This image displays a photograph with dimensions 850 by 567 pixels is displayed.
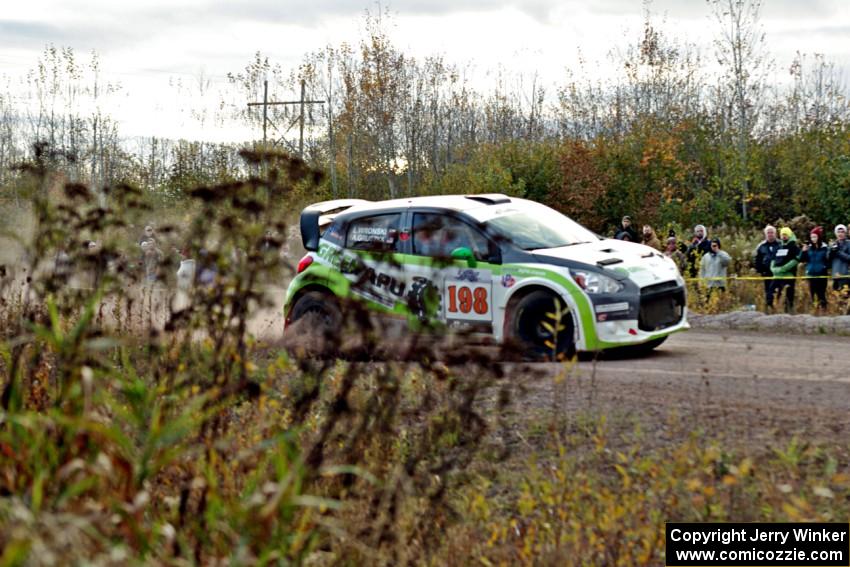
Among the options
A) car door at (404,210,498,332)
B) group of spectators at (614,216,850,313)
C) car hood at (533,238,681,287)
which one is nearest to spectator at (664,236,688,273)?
group of spectators at (614,216,850,313)

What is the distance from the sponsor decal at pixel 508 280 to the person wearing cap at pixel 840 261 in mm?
8631

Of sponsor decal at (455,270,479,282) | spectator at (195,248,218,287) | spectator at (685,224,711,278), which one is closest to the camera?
spectator at (195,248,218,287)

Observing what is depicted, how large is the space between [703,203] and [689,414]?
23.2 m

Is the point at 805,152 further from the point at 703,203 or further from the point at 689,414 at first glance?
the point at 689,414

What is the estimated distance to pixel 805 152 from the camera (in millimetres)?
33844

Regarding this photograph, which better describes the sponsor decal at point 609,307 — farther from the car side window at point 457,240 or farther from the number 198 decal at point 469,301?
the car side window at point 457,240

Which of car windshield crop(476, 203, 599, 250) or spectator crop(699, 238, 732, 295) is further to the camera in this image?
spectator crop(699, 238, 732, 295)

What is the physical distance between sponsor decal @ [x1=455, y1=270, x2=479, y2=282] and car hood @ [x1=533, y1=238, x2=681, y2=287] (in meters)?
0.71

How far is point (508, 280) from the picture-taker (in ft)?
41.3

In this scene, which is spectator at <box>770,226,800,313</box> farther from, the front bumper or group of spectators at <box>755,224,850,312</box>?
the front bumper

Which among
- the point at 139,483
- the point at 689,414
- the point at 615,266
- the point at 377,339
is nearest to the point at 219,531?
the point at 139,483

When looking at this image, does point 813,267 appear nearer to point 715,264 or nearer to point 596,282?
point 715,264

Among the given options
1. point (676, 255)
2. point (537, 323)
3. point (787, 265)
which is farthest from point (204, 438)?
point (676, 255)

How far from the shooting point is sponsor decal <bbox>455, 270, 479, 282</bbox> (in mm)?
12820
